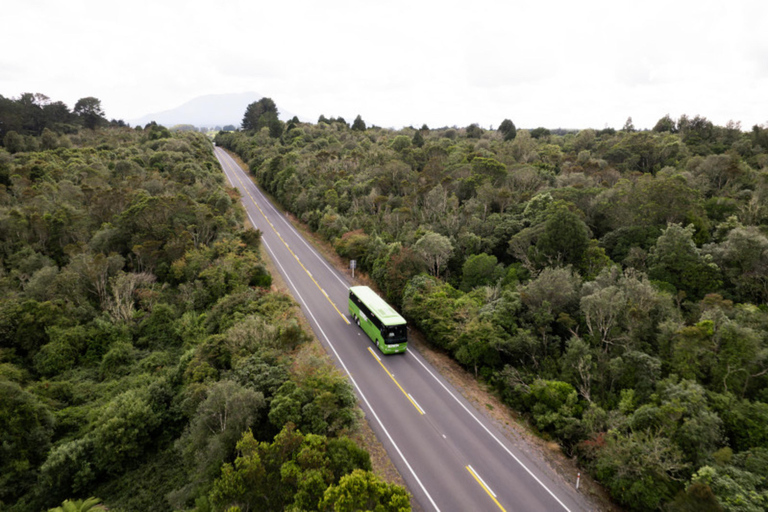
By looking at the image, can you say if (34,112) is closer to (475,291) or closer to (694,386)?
(475,291)

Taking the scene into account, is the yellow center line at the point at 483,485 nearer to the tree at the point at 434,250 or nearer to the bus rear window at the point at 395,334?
the bus rear window at the point at 395,334

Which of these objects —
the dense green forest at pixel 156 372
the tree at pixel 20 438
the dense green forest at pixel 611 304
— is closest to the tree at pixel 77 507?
the dense green forest at pixel 156 372

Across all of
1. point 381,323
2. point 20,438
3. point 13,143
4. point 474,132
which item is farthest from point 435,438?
point 13,143

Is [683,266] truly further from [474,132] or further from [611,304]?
[474,132]

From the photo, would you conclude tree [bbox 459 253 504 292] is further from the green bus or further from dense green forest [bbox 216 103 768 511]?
the green bus

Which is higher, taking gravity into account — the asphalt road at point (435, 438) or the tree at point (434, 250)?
the tree at point (434, 250)

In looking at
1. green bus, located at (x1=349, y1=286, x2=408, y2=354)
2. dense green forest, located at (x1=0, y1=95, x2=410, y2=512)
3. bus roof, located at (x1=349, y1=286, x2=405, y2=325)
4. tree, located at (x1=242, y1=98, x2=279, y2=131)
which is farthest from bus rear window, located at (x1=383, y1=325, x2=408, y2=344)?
tree, located at (x1=242, y1=98, x2=279, y2=131)
